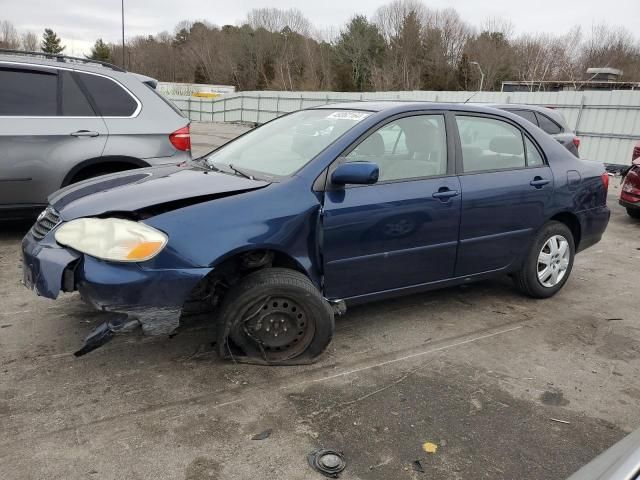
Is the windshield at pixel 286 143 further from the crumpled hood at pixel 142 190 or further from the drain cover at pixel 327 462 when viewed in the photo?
the drain cover at pixel 327 462

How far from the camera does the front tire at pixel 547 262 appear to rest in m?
4.48

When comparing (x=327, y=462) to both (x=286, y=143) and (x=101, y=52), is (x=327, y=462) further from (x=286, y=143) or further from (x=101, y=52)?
(x=101, y=52)

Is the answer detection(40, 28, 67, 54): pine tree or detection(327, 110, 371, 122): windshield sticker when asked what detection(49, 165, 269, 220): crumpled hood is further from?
detection(40, 28, 67, 54): pine tree

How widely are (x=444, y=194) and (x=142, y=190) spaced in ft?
6.56

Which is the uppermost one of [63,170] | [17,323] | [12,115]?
[12,115]

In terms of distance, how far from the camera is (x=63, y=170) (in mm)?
5156

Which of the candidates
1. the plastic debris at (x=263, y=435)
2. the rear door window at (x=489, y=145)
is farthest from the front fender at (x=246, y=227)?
the rear door window at (x=489, y=145)

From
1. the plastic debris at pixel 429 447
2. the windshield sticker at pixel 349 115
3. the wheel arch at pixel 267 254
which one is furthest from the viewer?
the windshield sticker at pixel 349 115

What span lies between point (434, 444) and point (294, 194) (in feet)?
5.14

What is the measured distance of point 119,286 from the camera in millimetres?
2799

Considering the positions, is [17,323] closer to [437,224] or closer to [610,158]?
[437,224]

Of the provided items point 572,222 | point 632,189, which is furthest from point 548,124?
point 572,222

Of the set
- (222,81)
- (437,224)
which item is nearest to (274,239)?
(437,224)

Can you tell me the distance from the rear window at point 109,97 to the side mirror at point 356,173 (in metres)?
3.18
